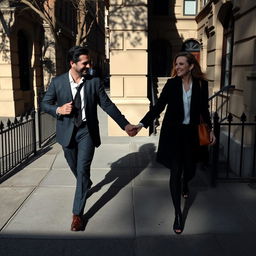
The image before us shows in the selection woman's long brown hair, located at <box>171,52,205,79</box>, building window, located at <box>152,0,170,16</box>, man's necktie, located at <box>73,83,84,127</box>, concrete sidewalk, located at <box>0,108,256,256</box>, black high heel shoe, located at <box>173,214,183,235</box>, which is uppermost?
building window, located at <box>152,0,170,16</box>

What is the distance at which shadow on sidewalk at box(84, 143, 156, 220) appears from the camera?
464 centimetres

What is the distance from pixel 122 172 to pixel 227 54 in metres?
4.73

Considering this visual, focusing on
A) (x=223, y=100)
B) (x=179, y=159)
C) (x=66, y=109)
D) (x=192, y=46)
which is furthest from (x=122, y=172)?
(x=192, y=46)

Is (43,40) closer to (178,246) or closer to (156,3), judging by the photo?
Answer: (156,3)

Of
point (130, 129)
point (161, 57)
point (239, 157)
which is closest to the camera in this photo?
point (130, 129)

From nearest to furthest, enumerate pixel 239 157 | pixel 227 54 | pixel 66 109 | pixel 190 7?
pixel 66 109
pixel 239 157
pixel 227 54
pixel 190 7

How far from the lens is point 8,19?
42.0ft

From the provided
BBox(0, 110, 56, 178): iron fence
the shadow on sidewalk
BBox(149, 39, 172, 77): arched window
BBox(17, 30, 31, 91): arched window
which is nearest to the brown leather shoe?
the shadow on sidewalk

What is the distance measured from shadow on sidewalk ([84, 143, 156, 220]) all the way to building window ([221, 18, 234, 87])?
2.79m

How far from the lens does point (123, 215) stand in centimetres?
→ 418

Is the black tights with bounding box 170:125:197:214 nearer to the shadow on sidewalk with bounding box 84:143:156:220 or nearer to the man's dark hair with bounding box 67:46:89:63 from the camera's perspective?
the shadow on sidewalk with bounding box 84:143:156:220

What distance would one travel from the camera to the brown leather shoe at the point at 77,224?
371cm

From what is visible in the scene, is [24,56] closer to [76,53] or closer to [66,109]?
[76,53]

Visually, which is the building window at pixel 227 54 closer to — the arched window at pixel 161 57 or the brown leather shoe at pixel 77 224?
the brown leather shoe at pixel 77 224
